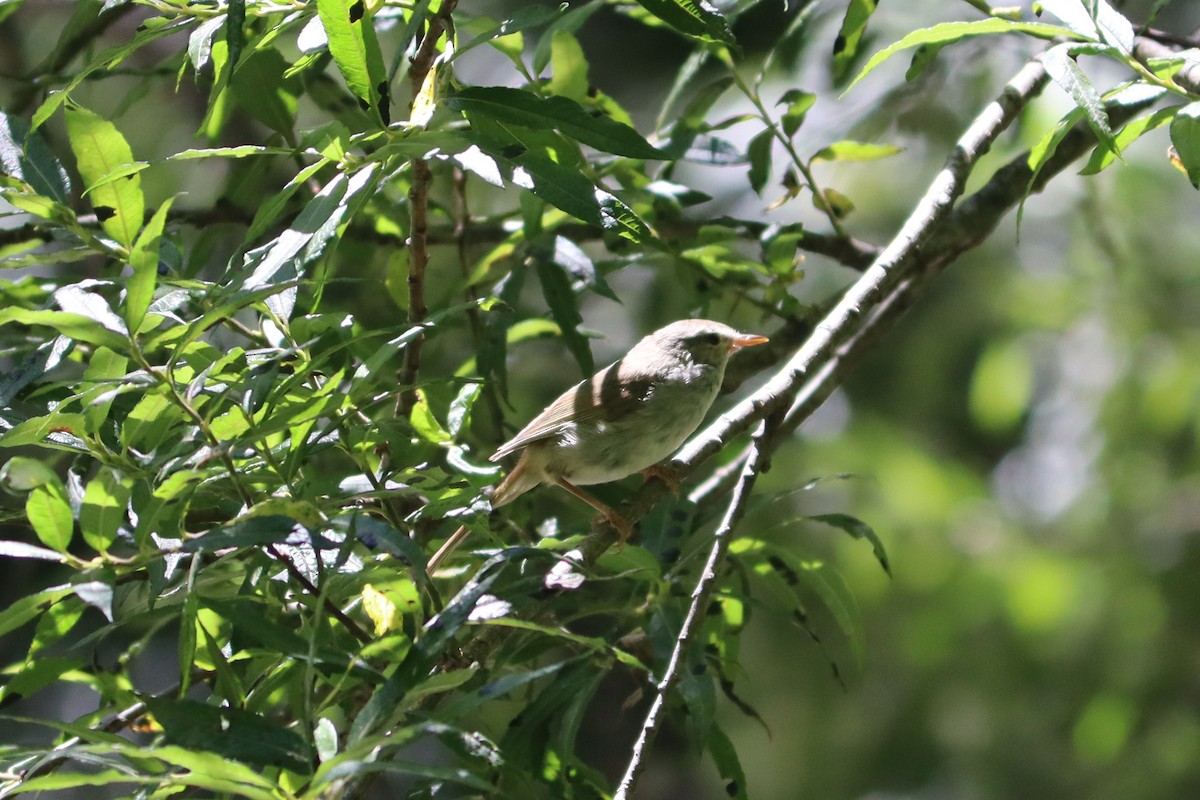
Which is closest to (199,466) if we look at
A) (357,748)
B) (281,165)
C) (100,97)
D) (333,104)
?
(357,748)

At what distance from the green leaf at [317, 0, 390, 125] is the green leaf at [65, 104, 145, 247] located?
16.4 inches

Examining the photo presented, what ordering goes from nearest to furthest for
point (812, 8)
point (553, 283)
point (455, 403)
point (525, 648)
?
point (455, 403), point (525, 648), point (553, 283), point (812, 8)

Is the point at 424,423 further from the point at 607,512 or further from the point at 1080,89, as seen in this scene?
the point at 1080,89

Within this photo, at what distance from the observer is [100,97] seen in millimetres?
6031

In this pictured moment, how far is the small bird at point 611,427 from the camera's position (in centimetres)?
338

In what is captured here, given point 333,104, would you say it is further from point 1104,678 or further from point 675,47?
point 1104,678

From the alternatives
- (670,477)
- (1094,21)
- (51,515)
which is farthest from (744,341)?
(51,515)

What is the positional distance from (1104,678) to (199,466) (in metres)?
4.56

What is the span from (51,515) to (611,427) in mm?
1919

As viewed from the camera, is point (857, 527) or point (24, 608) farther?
point (857, 527)

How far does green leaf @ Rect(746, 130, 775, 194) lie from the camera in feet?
11.0

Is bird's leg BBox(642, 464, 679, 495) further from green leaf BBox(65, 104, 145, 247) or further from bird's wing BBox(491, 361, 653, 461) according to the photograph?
green leaf BBox(65, 104, 145, 247)

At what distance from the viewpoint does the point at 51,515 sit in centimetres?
177

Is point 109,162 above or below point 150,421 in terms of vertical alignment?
above
